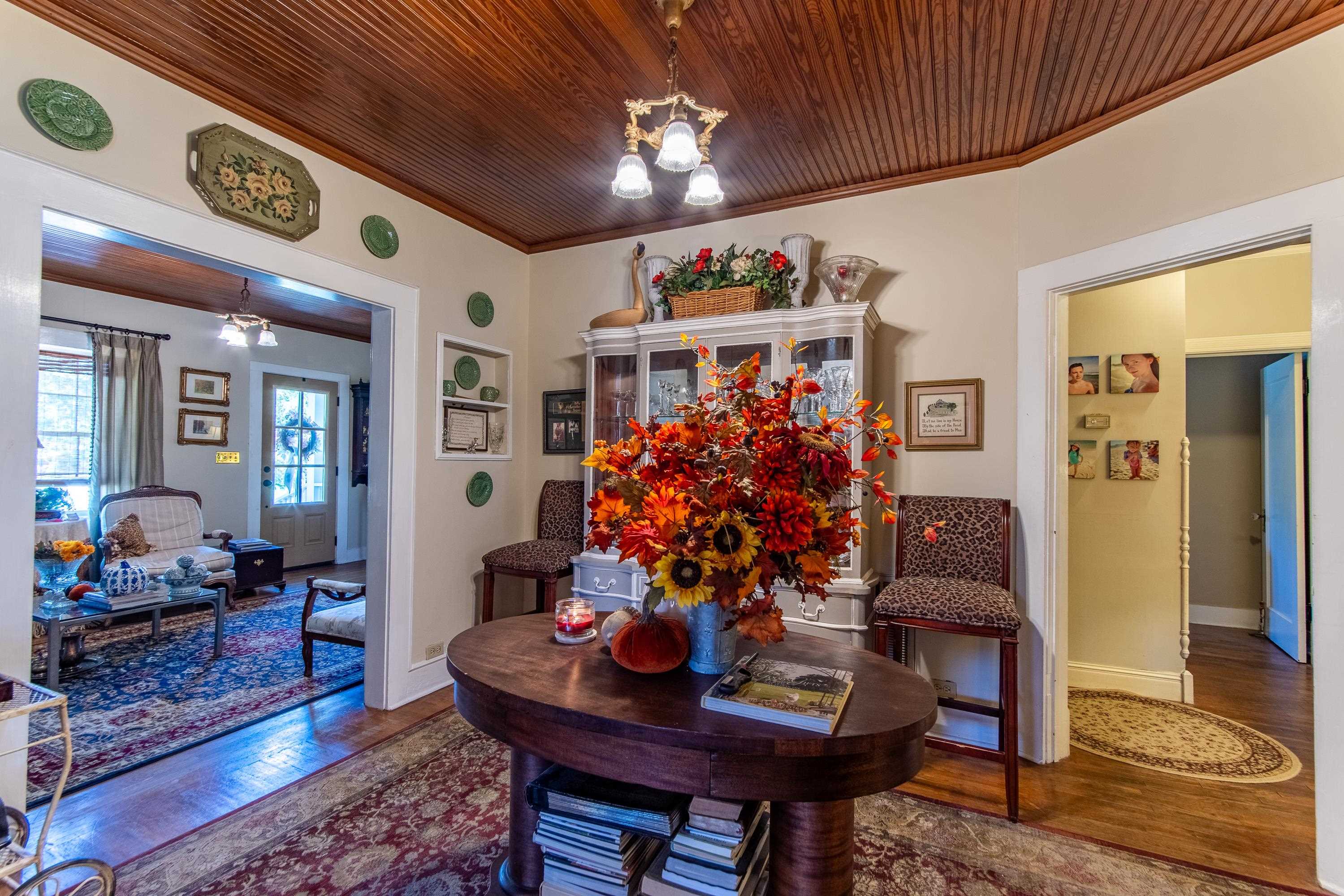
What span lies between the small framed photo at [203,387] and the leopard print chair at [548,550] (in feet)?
13.7

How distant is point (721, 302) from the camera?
3.12 metres

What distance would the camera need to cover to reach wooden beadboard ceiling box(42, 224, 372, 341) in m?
4.13

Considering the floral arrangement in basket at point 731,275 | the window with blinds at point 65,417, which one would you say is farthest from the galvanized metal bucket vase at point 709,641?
the window with blinds at point 65,417

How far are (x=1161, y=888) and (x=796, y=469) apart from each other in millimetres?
1874

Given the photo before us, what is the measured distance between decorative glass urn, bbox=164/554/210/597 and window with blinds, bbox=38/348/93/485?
2.16 meters

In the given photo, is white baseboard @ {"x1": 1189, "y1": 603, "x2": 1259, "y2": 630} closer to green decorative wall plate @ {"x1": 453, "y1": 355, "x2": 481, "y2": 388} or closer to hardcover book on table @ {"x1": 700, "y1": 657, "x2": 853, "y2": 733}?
hardcover book on table @ {"x1": 700, "y1": 657, "x2": 853, "y2": 733}

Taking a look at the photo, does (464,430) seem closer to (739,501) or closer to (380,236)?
(380,236)

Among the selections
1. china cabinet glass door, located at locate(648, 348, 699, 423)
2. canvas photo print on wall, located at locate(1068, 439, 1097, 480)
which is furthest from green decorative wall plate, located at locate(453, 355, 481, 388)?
canvas photo print on wall, located at locate(1068, 439, 1097, 480)

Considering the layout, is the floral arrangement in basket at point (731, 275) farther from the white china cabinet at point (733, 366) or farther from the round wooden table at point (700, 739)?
the round wooden table at point (700, 739)

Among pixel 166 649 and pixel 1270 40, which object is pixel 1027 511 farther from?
pixel 166 649

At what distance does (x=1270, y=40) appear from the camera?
6.57 ft

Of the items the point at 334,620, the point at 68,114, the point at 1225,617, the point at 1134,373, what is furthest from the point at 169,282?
the point at 1225,617

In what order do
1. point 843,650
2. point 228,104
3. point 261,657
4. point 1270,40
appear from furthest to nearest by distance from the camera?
1. point 261,657
2. point 228,104
3. point 1270,40
4. point 843,650

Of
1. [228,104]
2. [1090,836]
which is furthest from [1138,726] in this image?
[228,104]
